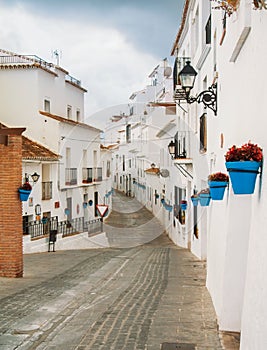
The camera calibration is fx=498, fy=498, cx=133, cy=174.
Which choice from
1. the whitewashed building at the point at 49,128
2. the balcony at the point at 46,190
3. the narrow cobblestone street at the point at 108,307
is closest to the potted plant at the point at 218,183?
the narrow cobblestone street at the point at 108,307

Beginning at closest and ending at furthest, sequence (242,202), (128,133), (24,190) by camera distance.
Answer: (242,202), (24,190), (128,133)

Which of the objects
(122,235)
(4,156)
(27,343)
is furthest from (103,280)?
(122,235)

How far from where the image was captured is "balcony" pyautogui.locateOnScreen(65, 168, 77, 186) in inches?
1061

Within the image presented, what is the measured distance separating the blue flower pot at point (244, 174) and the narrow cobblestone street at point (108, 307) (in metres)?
2.69

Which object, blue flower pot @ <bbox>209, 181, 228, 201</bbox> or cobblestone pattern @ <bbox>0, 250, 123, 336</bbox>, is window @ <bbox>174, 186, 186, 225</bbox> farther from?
blue flower pot @ <bbox>209, 181, 228, 201</bbox>

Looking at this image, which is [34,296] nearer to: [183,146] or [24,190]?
[24,190]

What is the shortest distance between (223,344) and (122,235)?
73.0 ft

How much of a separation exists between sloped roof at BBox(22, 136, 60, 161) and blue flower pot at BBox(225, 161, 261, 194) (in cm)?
1757

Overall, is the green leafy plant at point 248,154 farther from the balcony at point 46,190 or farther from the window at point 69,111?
the window at point 69,111

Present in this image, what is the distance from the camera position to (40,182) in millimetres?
23984

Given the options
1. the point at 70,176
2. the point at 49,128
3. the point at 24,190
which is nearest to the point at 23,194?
the point at 24,190

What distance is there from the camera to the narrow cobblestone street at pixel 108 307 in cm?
642

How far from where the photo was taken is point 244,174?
14.2 ft

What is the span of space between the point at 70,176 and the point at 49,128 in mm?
2999
